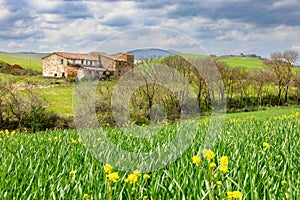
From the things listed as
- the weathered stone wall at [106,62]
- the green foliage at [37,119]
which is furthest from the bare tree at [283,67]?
the weathered stone wall at [106,62]

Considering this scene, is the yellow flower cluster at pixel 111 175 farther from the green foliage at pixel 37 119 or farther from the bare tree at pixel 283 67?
the bare tree at pixel 283 67

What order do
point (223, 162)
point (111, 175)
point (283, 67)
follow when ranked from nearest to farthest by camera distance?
point (111, 175) → point (223, 162) → point (283, 67)

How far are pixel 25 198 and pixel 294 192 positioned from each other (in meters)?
2.05

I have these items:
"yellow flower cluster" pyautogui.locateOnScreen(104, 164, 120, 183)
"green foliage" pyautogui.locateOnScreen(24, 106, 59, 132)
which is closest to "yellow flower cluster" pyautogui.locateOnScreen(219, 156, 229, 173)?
"yellow flower cluster" pyautogui.locateOnScreen(104, 164, 120, 183)

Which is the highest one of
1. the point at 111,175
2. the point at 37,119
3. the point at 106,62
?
the point at 106,62

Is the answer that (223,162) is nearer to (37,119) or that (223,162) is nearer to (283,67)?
(37,119)

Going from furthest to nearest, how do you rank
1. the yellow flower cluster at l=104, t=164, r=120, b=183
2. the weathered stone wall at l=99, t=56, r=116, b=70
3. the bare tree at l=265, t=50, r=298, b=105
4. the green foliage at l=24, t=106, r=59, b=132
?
the bare tree at l=265, t=50, r=298, b=105, the green foliage at l=24, t=106, r=59, b=132, the weathered stone wall at l=99, t=56, r=116, b=70, the yellow flower cluster at l=104, t=164, r=120, b=183

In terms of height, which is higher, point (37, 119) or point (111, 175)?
point (111, 175)

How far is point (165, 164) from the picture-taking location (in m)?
3.84

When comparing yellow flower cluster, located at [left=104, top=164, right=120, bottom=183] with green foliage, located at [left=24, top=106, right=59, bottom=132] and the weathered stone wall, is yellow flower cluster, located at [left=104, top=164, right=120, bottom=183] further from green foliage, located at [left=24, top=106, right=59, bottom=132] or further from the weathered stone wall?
green foliage, located at [left=24, top=106, right=59, bottom=132]

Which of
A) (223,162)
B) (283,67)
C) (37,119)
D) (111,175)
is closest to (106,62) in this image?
(223,162)

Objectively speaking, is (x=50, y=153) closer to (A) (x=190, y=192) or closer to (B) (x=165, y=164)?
(B) (x=165, y=164)

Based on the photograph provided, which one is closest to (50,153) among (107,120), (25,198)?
(25,198)

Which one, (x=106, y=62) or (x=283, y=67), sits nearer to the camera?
(x=106, y=62)
